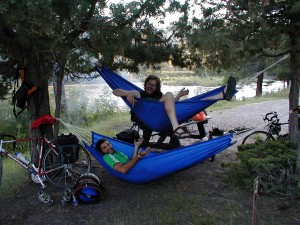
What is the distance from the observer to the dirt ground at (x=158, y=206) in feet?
7.06

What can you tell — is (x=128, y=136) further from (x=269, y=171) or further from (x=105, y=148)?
(x=269, y=171)

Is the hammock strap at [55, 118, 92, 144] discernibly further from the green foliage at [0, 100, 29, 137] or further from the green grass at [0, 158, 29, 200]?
the green foliage at [0, 100, 29, 137]

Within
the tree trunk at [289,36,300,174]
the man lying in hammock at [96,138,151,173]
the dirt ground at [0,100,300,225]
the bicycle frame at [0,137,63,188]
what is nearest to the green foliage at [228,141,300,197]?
the dirt ground at [0,100,300,225]

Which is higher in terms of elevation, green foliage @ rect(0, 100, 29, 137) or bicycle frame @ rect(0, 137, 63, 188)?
bicycle frame @ rect(0, 137, 63, 188)

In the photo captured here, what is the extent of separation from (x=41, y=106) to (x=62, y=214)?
1.09m

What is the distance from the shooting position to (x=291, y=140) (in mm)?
3115

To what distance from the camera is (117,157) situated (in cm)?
262

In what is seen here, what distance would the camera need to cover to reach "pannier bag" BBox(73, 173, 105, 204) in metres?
2.40

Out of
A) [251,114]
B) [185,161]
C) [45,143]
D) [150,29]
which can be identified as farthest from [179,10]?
[251,114]

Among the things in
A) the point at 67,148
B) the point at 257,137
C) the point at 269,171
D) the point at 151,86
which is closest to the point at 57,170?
the point at 67,148

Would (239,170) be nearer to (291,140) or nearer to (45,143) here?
(291,140)

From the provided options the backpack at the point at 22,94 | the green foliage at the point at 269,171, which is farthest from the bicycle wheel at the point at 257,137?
the backpack at the point at 22,94

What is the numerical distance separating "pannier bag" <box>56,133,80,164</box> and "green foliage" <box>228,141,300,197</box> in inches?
54.5

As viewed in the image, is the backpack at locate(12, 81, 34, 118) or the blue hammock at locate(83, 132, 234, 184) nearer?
the blue hammock at locate(83, 132, 234, 184)
